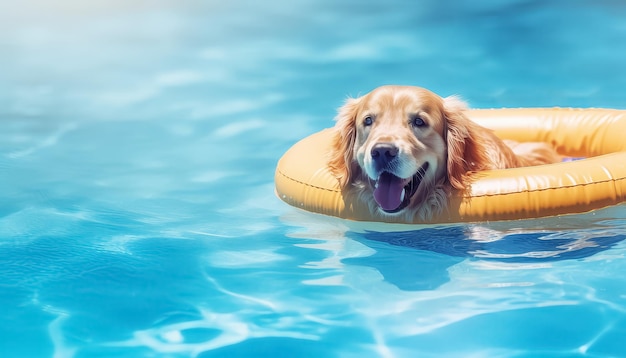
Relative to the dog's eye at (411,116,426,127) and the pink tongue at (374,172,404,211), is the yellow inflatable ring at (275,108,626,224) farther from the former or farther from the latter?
the dog's eye at (411,116,426,127)

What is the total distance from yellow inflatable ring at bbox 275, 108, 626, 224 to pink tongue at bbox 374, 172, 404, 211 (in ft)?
0.85

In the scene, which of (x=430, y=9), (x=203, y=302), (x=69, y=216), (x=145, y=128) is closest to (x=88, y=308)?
(x=203, y=302)

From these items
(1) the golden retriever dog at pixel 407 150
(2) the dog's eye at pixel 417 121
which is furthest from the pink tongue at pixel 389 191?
(2) the dog's eye at pixel 417 121

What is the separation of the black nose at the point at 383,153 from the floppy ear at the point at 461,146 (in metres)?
0.53

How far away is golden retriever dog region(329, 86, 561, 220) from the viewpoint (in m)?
5.88

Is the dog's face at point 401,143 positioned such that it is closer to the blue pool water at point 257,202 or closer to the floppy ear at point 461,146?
the floppy ear at point 461,146

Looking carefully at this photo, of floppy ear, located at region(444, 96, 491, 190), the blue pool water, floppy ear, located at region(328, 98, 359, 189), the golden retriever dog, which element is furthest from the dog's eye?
the blue pool water

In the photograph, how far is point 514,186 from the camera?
6070mm

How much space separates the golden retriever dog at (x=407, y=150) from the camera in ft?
19.3

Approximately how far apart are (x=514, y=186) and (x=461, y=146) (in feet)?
1.39

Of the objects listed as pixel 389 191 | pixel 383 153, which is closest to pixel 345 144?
pixel 389 191

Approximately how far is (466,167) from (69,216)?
291cm

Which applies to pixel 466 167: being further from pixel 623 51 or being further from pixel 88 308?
pixel 623 51

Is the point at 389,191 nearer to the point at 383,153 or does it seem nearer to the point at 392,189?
the point at 392,189
